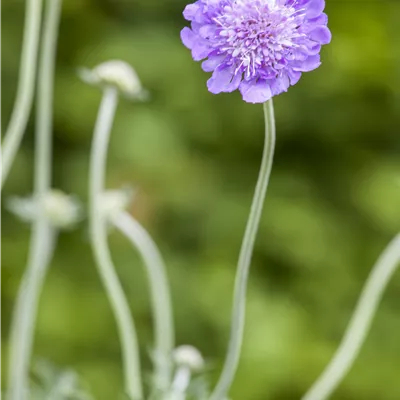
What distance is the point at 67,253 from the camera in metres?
1.28

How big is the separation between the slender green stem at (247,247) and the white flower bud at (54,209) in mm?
210

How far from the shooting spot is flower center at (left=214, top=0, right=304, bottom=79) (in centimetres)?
37

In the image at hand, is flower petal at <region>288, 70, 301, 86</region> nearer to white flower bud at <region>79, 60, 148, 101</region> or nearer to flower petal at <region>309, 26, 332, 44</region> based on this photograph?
flower petal at <region>309, 26, 332, 44</region>

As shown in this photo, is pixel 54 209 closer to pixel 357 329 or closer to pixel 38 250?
pixel 38 250

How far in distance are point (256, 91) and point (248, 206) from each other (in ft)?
2.79

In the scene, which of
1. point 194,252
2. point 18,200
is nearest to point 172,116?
point 194,252

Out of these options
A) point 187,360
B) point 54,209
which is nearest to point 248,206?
point 54,209

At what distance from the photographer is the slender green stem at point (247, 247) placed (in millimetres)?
389

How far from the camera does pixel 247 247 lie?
414 mm

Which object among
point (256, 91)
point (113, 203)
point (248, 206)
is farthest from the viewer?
point (248, 206)

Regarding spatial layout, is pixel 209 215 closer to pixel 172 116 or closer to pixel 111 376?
pixel 172 116

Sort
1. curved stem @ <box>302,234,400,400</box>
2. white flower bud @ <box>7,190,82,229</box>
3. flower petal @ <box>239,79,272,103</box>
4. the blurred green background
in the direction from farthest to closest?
1. the blurred green background
2. white flower bud @ <box>7,190,82,229</box>
3. curved stem @ <box>302,234,400,400</box>
4. flower petal @ <box>239,79,272,103</box>

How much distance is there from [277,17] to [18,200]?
0.96 feet

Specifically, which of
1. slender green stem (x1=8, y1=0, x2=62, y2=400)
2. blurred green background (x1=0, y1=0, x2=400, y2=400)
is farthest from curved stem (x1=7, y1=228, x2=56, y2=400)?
blurred green background (x1=0, y1=0, x2=400, y2=400)
